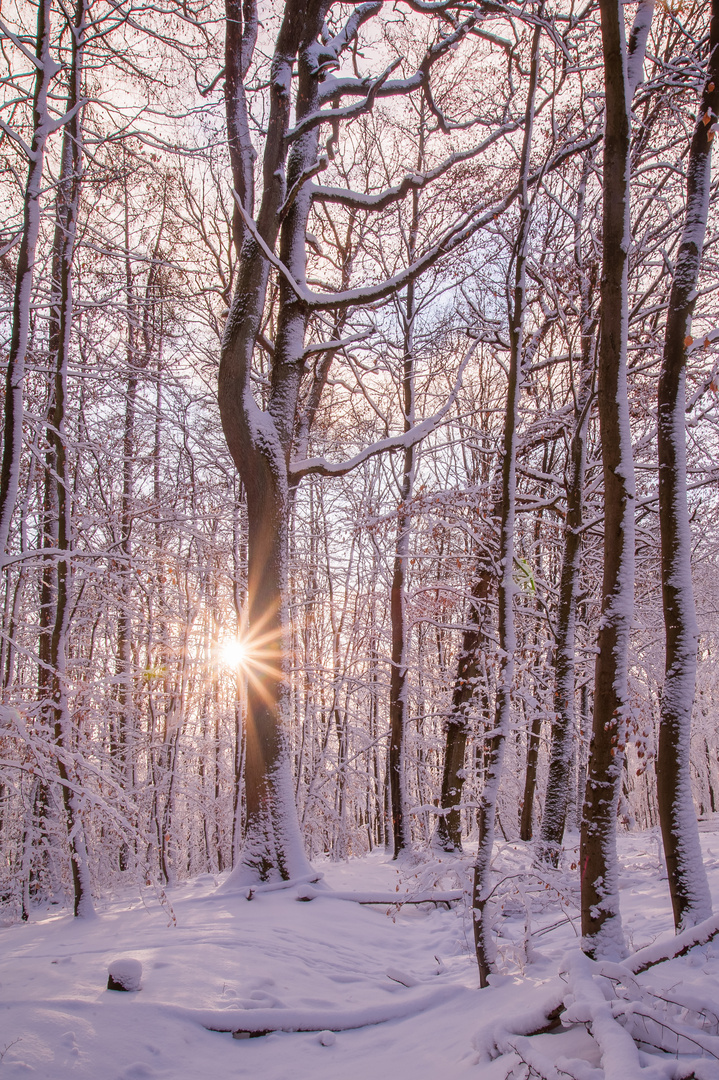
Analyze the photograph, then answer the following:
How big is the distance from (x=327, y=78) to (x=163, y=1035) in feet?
33.5

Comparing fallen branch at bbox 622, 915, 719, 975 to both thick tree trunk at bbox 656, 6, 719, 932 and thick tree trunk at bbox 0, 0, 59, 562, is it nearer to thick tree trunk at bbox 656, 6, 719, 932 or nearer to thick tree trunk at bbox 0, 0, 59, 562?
thick tree trunk at bbox 656, 6, 719, 932

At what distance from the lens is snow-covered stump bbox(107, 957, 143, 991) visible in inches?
134

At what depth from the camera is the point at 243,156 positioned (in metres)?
7.30

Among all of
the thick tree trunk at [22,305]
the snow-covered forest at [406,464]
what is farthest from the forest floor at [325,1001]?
the thick tree trunk at [22,305]

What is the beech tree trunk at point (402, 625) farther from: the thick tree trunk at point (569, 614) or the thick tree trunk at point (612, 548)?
the thick tree trunk at point (612, 548)

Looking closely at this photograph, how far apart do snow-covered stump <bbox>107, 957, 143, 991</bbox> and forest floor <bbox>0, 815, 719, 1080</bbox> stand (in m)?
0.05

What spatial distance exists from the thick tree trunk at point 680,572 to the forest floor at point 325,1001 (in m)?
0.76

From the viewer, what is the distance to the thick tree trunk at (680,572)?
3.96m

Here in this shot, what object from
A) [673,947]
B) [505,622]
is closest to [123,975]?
[673,947]

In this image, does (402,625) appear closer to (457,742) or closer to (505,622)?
(457,742)

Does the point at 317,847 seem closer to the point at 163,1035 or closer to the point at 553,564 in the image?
the point at 553,564

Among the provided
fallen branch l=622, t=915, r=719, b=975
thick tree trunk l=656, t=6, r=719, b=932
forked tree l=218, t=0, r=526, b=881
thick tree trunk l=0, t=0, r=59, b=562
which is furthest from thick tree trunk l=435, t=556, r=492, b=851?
thick tree trunk l=0, t=0, r=59, b=562

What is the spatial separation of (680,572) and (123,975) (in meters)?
4.48

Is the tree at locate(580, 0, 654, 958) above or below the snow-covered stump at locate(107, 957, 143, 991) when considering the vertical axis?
above
